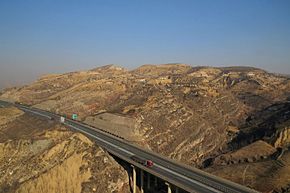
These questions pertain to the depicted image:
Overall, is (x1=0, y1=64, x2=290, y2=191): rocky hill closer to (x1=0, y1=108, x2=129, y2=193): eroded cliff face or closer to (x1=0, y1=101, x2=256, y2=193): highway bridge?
(x1=0, y1=101, x2=256, y2=193): highway bridge

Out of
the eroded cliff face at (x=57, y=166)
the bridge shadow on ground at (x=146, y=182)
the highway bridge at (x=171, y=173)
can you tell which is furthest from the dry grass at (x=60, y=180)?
the highway bridge at (x=171, y=173)

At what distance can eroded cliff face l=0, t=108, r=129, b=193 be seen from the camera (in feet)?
193

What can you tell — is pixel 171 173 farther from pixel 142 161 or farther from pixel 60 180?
pixel 60 180

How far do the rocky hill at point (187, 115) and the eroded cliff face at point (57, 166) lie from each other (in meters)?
17.6

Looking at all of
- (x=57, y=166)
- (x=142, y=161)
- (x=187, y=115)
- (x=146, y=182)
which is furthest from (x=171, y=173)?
(x=187, y=115)

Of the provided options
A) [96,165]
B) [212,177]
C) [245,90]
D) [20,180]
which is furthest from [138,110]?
[245,90]

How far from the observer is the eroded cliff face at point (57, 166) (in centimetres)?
5878

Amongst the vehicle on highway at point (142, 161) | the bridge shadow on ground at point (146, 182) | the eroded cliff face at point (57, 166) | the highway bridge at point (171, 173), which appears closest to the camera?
the highway bridge at point (171, 173)

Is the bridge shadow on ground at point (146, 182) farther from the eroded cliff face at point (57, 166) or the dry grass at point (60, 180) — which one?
the dry grass at point (60, 180)

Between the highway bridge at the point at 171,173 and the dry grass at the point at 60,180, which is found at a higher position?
the highway bridge at the point at 171,173

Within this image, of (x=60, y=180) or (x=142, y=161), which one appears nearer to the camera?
(x=142, y=161)

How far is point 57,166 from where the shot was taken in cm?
6159

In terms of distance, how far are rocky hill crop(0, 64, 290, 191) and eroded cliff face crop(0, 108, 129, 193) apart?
1757 cm

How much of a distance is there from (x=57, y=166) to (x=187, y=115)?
49350mm
